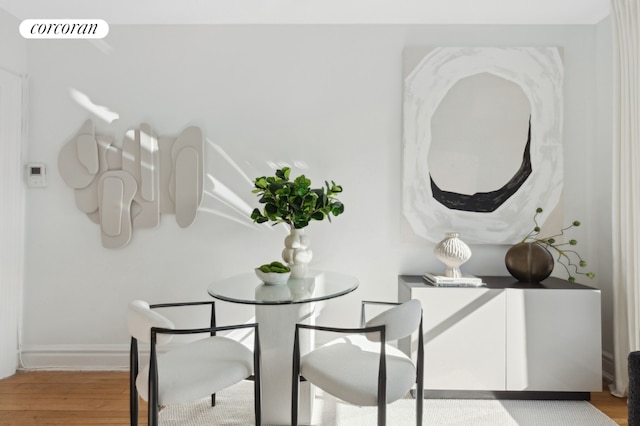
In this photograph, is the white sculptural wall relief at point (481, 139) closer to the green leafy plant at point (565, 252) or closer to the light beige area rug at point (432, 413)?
the green leafy plant at point (565, 252)

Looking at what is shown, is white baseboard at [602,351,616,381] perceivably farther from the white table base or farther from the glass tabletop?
Answer: the white table base

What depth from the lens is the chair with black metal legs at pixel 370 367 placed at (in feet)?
5.66

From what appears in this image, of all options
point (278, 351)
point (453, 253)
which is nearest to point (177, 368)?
point (278, 351)

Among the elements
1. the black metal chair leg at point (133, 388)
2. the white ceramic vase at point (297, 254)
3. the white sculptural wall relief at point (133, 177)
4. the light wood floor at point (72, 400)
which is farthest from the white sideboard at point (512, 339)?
the white sculptural wall relief at point (133, 177)

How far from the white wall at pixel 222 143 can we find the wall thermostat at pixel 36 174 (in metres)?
0.06

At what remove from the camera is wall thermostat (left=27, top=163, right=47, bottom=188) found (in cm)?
305

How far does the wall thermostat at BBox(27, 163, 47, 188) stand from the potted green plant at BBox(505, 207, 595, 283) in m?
3.30

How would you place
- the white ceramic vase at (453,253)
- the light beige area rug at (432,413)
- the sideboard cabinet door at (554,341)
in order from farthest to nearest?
the white ceramic vase at (453,253) → the sideboard cabinet door at (554,341) → the light beige area rug at (432,413)

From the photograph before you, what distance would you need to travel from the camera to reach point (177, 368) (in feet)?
6.17

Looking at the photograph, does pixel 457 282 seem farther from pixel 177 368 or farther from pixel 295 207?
pixel 177 368

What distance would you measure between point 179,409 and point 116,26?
8.77 feet

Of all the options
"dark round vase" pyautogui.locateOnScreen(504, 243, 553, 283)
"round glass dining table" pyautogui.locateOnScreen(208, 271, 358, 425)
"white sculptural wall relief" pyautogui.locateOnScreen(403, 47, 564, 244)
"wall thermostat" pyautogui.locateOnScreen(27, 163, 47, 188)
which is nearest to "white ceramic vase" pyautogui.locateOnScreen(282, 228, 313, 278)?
"round glass dining table" pyautogui.locateOnScreen(208, 271, 358, 425)

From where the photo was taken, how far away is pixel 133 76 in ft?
10.2

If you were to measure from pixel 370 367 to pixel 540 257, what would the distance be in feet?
5.03
